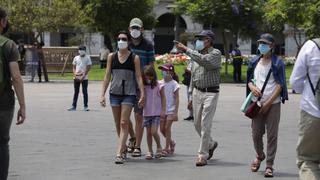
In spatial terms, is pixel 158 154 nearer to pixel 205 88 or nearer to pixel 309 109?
pixel 205 88

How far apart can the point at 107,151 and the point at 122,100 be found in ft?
4.54

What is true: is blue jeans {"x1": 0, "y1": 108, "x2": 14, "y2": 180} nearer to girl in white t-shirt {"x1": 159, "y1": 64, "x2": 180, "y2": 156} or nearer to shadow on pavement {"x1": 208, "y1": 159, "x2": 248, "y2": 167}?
shadow on pavement {"x1": 208, "y1": 159, "x2": 248, "y2": 167}

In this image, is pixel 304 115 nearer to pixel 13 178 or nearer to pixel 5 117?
pixel 5 117

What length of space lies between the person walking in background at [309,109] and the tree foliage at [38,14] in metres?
30.0

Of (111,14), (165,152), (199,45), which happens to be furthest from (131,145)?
(111,14)

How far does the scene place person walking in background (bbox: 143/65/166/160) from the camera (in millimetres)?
10422

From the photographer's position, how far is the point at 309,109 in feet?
21.1

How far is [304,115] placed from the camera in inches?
255

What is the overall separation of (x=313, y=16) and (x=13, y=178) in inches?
871

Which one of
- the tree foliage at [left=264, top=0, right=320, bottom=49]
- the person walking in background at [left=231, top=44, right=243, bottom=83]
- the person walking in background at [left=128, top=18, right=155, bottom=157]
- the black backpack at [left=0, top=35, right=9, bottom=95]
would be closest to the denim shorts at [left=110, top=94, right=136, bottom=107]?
the person walking in background at [left=128, top=18, right=155, bottom=157]

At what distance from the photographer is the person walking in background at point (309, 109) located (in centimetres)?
637

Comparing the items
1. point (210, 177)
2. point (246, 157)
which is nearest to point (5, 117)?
point (210, 177)

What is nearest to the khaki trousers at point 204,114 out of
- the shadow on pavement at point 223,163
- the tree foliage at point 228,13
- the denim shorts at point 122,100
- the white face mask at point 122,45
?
the shadow on pavement at point 223,163

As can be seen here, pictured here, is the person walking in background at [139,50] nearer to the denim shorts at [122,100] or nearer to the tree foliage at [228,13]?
the denim shorts at [122,100]
